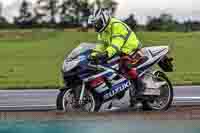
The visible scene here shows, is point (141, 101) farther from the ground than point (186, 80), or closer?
farther from the ground

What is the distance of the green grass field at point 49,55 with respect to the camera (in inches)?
910

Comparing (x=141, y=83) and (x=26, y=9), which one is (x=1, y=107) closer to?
(x=141, y=83)

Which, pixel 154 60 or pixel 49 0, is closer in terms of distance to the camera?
pixel 154 60

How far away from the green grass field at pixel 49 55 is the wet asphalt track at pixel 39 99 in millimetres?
2756

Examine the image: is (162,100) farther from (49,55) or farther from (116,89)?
(49,55)

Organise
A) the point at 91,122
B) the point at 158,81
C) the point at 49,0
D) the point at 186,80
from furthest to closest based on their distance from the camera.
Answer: the point at 49,0, the point at 186,80, the point at 158,81, the point at 91,122

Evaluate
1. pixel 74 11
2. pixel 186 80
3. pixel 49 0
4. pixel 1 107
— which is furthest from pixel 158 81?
pixel 49 0

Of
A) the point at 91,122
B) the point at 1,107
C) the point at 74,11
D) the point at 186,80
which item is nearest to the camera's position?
the point at 91,122

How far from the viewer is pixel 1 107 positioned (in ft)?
41.9

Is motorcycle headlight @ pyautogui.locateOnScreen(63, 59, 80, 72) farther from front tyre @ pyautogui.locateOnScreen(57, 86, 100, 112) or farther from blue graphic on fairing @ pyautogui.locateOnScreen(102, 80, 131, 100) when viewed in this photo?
blue graphic on fairing @ pyautogui.locateOnScreen(102, 80, 131, 100)

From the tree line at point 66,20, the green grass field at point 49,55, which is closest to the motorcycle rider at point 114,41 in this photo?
the green grass field at point 49,55

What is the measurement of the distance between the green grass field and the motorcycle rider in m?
8.76

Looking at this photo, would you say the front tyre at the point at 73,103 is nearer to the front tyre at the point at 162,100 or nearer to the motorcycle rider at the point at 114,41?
the motorcycle rider at the point at 114,41

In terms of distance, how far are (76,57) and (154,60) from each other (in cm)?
135
